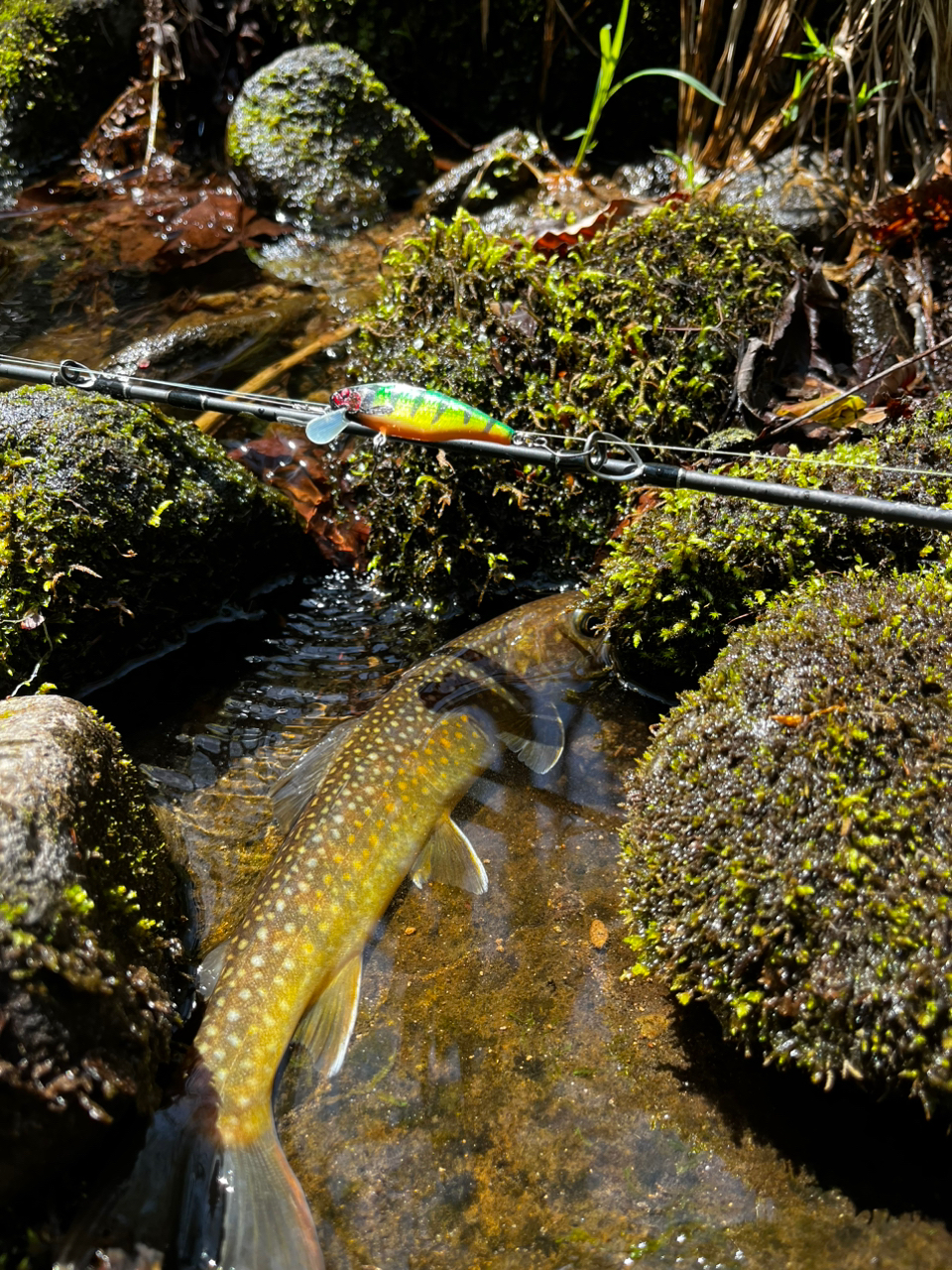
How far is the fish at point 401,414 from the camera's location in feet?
11.1

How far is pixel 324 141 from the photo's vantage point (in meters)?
8.30

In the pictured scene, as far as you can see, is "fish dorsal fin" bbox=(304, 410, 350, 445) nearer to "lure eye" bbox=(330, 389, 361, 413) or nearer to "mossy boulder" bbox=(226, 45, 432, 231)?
"lure eye" bbox=(330, 389, 361, 413)

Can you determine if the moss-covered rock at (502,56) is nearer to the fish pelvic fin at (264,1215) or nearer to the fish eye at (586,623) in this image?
the fish eye at (586,623)

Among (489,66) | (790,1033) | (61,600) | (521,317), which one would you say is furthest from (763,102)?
(790,1033)

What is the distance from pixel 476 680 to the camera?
14.6 feet

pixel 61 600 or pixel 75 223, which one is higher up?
pixel 75 223

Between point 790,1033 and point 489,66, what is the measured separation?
8.65m

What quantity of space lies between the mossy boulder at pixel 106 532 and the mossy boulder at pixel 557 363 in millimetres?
910

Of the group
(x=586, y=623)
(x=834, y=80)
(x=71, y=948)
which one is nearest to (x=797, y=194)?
(x=834, y=80)

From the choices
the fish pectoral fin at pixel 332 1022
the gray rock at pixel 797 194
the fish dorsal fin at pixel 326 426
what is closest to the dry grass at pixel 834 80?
the gray rock at pixel 797 194

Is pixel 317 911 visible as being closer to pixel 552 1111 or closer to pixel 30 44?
pixel 552 1111

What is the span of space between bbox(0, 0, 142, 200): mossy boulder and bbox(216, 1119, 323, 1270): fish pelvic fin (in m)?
9.55

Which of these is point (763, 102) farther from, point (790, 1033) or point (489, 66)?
point (790, 1033)

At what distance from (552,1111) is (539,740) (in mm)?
1761
